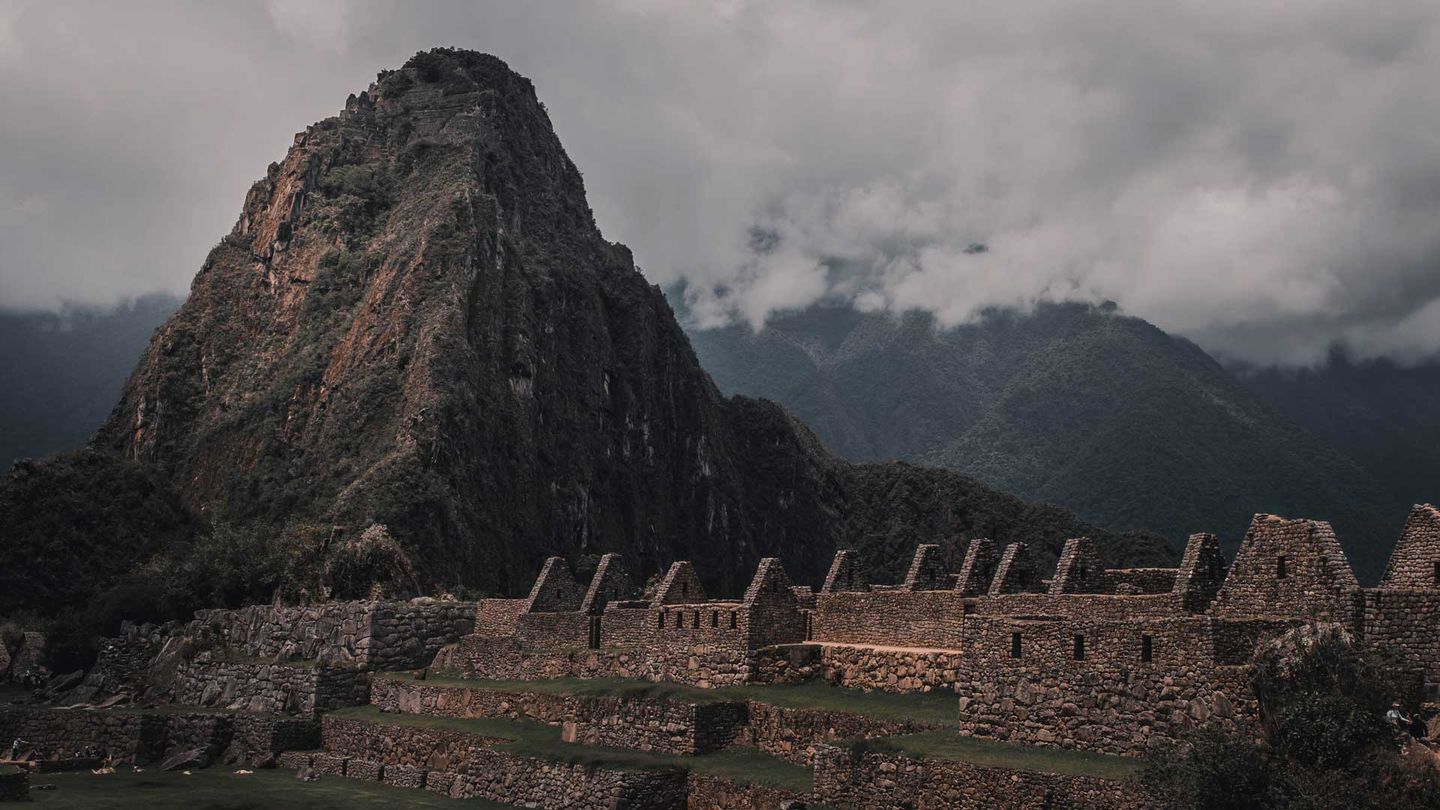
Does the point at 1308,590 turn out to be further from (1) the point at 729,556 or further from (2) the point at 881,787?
(1) the point at 729,556

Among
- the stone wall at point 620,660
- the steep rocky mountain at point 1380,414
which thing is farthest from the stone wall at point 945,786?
the steep rocky mountain at point 1380,414

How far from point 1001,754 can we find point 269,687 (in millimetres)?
22345

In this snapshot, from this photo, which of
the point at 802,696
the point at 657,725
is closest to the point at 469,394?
the point at 657,725

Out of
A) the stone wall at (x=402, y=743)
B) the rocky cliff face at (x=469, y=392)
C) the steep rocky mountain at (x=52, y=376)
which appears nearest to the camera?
the stone wall at (x=402, y=743)

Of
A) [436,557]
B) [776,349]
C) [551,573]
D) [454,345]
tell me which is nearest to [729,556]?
[776,349]

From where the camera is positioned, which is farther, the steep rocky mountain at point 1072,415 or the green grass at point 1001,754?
the steep rocky mountain at point 1072,415

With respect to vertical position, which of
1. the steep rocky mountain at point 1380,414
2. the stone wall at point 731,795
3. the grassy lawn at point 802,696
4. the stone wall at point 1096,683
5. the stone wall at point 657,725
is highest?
the steep rocky mountain at point 1380,414

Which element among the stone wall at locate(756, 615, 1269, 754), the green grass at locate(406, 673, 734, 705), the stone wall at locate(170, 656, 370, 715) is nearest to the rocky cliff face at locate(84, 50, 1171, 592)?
the stone wall at locate(170, 656, 370, 715)

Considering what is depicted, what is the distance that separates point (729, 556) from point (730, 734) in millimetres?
158842

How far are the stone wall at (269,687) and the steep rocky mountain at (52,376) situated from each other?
46742 mm

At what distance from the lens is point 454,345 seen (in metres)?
122

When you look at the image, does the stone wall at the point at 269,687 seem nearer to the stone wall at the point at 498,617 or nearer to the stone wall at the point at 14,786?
the stone wall at the point at 498,617

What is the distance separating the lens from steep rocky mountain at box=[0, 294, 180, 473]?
266ft

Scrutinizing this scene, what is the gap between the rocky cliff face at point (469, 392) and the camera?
113 m
